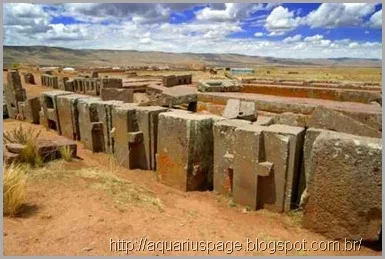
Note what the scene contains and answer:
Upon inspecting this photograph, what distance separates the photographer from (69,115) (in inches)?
326

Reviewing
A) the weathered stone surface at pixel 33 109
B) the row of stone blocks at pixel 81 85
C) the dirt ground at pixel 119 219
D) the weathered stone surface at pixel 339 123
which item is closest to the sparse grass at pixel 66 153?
the dirt ground at pixel 119 219

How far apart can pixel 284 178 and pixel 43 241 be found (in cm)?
276

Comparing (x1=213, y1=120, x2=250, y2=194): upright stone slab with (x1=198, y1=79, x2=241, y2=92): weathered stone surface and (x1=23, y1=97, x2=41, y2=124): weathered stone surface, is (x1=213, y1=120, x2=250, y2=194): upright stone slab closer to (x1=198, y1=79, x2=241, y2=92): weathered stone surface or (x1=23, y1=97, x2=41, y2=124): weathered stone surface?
(x1=198, y1=79, x2=241, y2=92): weathered stone surface

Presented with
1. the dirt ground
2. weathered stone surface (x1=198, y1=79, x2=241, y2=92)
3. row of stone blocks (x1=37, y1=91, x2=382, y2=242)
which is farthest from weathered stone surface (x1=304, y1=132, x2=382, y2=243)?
weathered stone surface (x1=198, y1=79, x2=241, y2=92)

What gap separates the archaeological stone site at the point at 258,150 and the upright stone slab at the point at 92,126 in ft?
0.06

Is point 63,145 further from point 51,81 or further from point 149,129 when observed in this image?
point 51,81

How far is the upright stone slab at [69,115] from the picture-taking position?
8.09 m

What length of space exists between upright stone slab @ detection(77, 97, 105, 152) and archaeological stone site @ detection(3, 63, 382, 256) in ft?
0.06

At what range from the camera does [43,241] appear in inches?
137

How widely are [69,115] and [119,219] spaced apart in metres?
4.88

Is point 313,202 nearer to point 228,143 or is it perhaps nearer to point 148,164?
point 228,143

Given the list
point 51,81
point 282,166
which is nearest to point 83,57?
point 51,81

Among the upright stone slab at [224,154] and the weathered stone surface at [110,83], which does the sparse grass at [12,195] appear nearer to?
the upright stone slab at [224,154]

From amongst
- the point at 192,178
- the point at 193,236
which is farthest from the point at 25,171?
the point at 193,236
